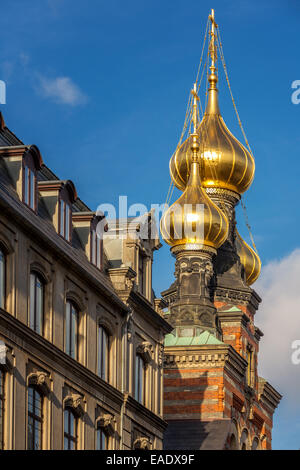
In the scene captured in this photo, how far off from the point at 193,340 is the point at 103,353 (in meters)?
18.3

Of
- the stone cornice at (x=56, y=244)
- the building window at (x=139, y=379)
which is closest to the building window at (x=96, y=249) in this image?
the stone cornice at (x=56, y=244)

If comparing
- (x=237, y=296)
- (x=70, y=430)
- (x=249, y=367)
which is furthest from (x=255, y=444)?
(x=70, y=430)

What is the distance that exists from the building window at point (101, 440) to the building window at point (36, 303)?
5074 mm

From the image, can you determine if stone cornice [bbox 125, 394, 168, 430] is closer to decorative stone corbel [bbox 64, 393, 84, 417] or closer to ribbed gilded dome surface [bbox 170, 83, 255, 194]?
decorative stone corbel [bbox 64, 393, 84, 417]

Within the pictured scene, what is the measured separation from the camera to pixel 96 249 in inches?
1796

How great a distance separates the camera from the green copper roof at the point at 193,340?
62188 millimetres

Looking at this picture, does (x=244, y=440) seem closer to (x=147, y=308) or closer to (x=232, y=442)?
(x=232, y=442)

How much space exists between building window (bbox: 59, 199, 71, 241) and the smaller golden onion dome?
3461 cm

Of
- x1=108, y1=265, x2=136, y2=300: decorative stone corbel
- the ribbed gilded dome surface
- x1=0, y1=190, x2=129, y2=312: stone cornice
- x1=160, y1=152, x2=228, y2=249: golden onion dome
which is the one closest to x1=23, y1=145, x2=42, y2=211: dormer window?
x1=0, y1=190, x2=129, y2=312: stone cornice

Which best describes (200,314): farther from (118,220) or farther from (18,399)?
(18,399)

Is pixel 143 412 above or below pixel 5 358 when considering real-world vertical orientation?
above

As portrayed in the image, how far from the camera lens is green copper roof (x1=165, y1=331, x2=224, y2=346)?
62.2 metres
